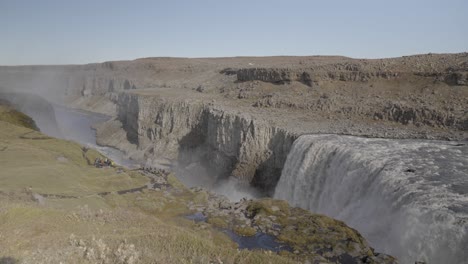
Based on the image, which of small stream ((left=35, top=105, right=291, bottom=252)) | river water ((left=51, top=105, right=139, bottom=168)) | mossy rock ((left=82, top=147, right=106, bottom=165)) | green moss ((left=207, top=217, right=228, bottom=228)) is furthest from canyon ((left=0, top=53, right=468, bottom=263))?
green moss ((left=207, top=217, right=228, bottom=228))

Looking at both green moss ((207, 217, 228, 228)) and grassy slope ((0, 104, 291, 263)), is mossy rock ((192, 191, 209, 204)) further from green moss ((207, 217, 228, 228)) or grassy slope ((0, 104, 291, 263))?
green moss ((207, 217, 228, 228))

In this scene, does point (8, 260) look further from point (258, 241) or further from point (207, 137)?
point (207, 137)

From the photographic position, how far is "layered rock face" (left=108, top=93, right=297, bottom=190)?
47.4 meters

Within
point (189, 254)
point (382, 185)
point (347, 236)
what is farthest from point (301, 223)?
point (189, 254)

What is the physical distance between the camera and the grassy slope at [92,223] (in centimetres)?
1891

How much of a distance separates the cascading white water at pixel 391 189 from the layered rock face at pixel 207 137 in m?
5.45

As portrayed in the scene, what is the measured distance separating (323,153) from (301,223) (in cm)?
918

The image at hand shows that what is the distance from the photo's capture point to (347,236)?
2591 centimetres

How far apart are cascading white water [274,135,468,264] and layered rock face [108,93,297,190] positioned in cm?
545

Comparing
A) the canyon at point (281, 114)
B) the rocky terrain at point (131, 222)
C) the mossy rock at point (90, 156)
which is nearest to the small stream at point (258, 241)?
the rocky terrain at point (131, 222)

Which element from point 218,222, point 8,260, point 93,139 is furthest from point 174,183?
point 93,139

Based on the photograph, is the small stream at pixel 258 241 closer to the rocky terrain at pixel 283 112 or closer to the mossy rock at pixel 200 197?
the mossy rock at pixel 200 197

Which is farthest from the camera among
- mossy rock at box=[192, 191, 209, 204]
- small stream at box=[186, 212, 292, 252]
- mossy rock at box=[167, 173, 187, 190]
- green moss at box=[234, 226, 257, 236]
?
mossy rock at box=[167, 173, 187, 190]

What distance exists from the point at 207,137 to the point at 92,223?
37446mm
